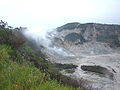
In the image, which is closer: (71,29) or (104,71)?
(104,71)

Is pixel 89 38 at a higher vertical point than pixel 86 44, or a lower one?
higher

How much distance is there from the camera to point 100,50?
40.3 m

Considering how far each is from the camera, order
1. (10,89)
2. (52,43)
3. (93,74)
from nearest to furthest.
Result: (10,89) < (93,74) < (52,43)

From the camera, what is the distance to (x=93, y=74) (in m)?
20.7

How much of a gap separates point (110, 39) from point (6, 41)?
37.5 m

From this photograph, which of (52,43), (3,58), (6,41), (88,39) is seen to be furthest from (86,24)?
(3,58)

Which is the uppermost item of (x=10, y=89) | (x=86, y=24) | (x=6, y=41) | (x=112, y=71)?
(x=86, y=24)

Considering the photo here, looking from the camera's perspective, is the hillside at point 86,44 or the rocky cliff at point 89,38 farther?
the rocky cliff at point 89,38

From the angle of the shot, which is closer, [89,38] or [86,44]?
[86,44]

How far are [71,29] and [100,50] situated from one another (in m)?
12.9

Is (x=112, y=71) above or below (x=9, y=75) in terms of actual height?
below

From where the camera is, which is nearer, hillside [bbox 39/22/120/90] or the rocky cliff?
hillside [bbox 39/22/120/90]

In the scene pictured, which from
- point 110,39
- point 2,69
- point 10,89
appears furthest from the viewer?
point 110,39

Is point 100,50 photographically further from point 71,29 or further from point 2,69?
point 2,69
